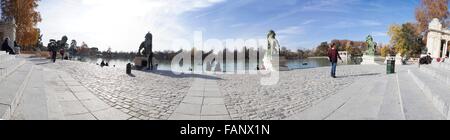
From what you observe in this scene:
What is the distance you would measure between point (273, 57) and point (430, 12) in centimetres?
2947

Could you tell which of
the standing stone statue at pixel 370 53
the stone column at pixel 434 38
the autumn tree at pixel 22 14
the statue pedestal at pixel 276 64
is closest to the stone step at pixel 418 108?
the statue pedestal at pixel 276 64

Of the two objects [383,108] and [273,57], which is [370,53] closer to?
[273,57]

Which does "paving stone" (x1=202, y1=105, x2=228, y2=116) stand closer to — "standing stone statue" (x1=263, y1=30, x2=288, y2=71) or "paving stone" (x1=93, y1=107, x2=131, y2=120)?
"paving stone" (x1=93, y1=107, x2=131, y2=120)

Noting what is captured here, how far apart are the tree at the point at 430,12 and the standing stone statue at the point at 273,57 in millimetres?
28397

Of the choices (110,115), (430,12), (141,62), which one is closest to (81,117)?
(110,115)

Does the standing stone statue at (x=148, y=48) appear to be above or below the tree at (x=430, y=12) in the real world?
below

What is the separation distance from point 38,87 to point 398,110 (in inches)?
270

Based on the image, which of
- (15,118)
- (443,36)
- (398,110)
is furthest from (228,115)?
(443,36)

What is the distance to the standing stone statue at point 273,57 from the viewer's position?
567 inches

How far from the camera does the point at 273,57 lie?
14.8 meters

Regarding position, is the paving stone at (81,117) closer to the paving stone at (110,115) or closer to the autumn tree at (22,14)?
the paving stone at (110,115)

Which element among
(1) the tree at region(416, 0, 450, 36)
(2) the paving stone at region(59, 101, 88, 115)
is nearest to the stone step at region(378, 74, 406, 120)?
(2) the paving stone at region(59, 101, 88, 115)

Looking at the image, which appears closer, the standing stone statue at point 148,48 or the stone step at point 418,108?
the stone step at point 418,108
